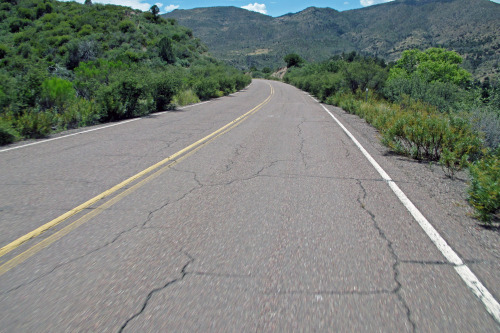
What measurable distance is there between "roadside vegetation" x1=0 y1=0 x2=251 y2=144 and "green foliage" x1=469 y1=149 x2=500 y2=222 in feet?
33.7

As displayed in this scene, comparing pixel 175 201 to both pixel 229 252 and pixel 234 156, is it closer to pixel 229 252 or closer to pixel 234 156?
pixel 229 252

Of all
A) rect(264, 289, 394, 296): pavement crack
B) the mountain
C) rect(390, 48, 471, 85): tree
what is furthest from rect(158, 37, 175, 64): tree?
the mountain

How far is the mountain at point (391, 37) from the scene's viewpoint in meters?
112

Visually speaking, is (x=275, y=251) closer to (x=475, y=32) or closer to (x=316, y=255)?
(x=316, y=255)

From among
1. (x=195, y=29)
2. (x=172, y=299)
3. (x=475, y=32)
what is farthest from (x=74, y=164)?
(x=195, y=29)

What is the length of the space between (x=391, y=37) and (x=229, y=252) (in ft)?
549

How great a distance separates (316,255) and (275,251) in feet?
1.39

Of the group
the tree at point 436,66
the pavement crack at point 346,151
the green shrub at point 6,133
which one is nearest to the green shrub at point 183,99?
the green shrub at point 6,133

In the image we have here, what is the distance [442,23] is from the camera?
141125 millimetres

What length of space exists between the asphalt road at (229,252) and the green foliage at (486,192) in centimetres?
36

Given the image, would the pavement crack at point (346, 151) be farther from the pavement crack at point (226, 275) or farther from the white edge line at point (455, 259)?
the pavement crack at point (226, 275)

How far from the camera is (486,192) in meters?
5.02

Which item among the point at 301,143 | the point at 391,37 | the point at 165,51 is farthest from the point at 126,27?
the point at 391,37

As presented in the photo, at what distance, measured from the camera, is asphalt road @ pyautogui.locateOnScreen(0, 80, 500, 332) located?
2850 mm
